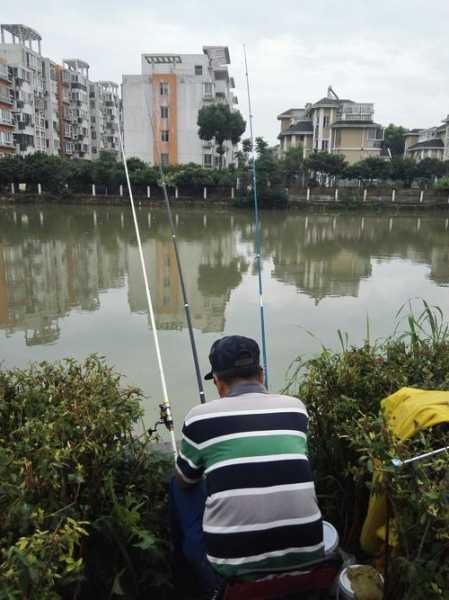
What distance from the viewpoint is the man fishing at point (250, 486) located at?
140 centimetres

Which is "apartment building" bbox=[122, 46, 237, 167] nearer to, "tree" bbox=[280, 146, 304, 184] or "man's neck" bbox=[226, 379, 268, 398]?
"tree" bbox=[280, 146, 304, 184]

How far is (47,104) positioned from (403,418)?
45.8 meters

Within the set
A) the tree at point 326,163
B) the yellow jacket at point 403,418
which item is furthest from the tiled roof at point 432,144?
the yellow jacket at point 403,418

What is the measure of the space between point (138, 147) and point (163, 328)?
34.0m

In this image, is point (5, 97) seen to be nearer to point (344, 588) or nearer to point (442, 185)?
point (442, 185)

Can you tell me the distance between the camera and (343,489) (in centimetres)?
201

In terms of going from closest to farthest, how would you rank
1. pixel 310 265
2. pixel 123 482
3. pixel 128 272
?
pixel 123 482 → pixel 128 272 → pixel 310 265

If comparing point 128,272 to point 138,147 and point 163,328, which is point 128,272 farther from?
point 138,147

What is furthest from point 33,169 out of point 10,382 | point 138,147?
point 10,382

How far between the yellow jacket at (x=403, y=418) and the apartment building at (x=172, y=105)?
116 feet

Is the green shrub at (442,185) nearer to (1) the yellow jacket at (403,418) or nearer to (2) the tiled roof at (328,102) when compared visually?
(2) the tiled roof at (328,102)

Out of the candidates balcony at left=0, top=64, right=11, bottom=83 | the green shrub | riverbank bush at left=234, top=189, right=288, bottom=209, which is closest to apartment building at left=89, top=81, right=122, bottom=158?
balcony at left=0, top=64, right=11, bottom=83

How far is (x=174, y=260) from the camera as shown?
38.0 feet

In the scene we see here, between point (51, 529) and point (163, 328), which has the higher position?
point (51, 529)
